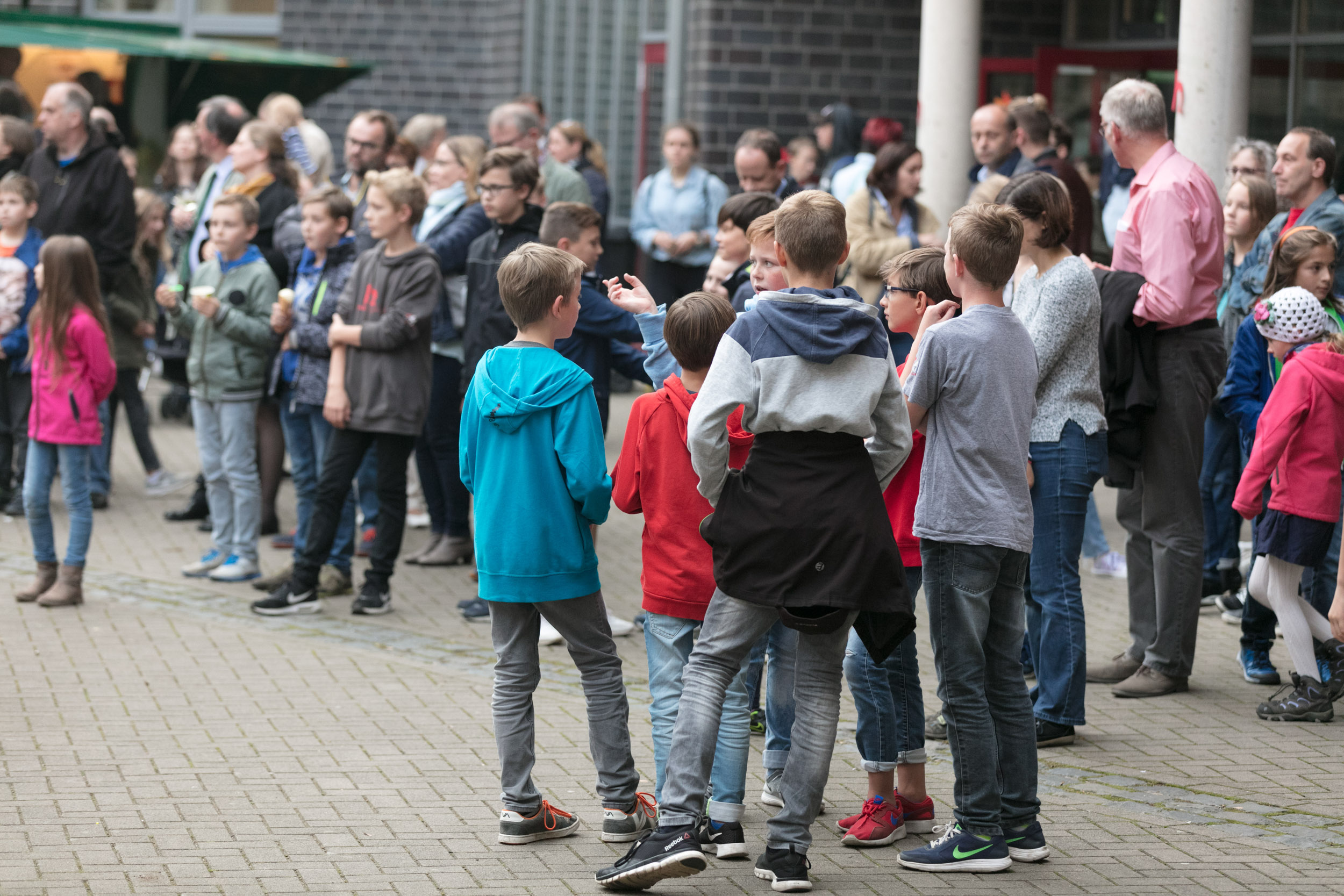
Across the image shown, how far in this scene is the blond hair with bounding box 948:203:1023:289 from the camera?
177 inches

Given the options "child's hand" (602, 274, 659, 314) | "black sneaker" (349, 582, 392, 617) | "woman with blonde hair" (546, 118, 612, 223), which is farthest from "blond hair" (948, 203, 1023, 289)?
"woman with blonde hair" (546, 118, 612, 223)

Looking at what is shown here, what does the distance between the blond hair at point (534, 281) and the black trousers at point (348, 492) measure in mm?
2860

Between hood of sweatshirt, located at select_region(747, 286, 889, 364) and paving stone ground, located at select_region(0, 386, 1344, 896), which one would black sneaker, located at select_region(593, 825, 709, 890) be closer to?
paving stone ground, located at select_region(0, 386, 1344, 896)

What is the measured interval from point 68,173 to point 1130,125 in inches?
259

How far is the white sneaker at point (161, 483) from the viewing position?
33.8 ft

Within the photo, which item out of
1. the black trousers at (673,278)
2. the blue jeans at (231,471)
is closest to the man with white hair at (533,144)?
the black trousers at (673,278)

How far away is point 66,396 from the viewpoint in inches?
293

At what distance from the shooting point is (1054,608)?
557cm

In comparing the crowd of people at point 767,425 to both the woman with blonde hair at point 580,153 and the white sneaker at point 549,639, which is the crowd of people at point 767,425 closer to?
the white sneaker at point 549,639

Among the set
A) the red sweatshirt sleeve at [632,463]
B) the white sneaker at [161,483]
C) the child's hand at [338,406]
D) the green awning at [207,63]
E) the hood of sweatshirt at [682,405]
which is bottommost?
the white sneaker at [161,483]

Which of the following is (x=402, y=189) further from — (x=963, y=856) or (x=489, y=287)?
(x=963, y=856)

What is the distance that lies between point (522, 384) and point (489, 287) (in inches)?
110

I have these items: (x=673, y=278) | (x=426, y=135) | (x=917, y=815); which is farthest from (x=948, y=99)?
(x=917, y=815)

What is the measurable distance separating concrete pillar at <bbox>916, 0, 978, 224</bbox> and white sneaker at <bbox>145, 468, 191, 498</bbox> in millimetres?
5205
